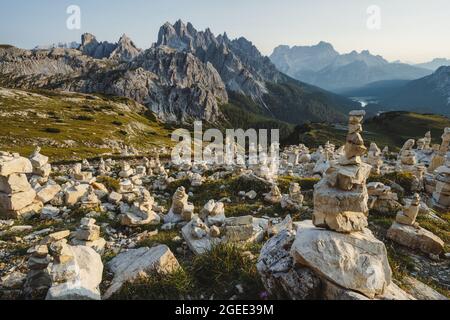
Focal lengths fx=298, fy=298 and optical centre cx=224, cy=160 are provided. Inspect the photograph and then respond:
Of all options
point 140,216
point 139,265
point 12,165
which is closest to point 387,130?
point 140,216

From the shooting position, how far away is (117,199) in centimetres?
1962

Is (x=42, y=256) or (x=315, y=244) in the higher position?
(x=315, y=244)

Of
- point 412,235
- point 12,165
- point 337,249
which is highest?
point 12,165

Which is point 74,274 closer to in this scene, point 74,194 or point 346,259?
point 346,259

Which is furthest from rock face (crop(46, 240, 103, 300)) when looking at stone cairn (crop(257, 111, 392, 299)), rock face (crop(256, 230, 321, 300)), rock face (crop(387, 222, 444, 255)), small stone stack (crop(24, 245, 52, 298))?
rock face (crop(387, 222, 444, 255))

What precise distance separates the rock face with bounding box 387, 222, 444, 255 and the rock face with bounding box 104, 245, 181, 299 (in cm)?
1039

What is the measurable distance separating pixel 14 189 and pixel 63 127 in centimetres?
7550

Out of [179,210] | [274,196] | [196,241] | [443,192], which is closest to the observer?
[196,241]

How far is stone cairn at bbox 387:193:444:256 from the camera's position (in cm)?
1282

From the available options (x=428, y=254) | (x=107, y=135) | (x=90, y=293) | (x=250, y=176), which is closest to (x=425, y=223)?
(x=428, y=254)

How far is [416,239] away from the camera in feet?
42.9

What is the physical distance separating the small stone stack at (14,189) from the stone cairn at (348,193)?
642 inches
